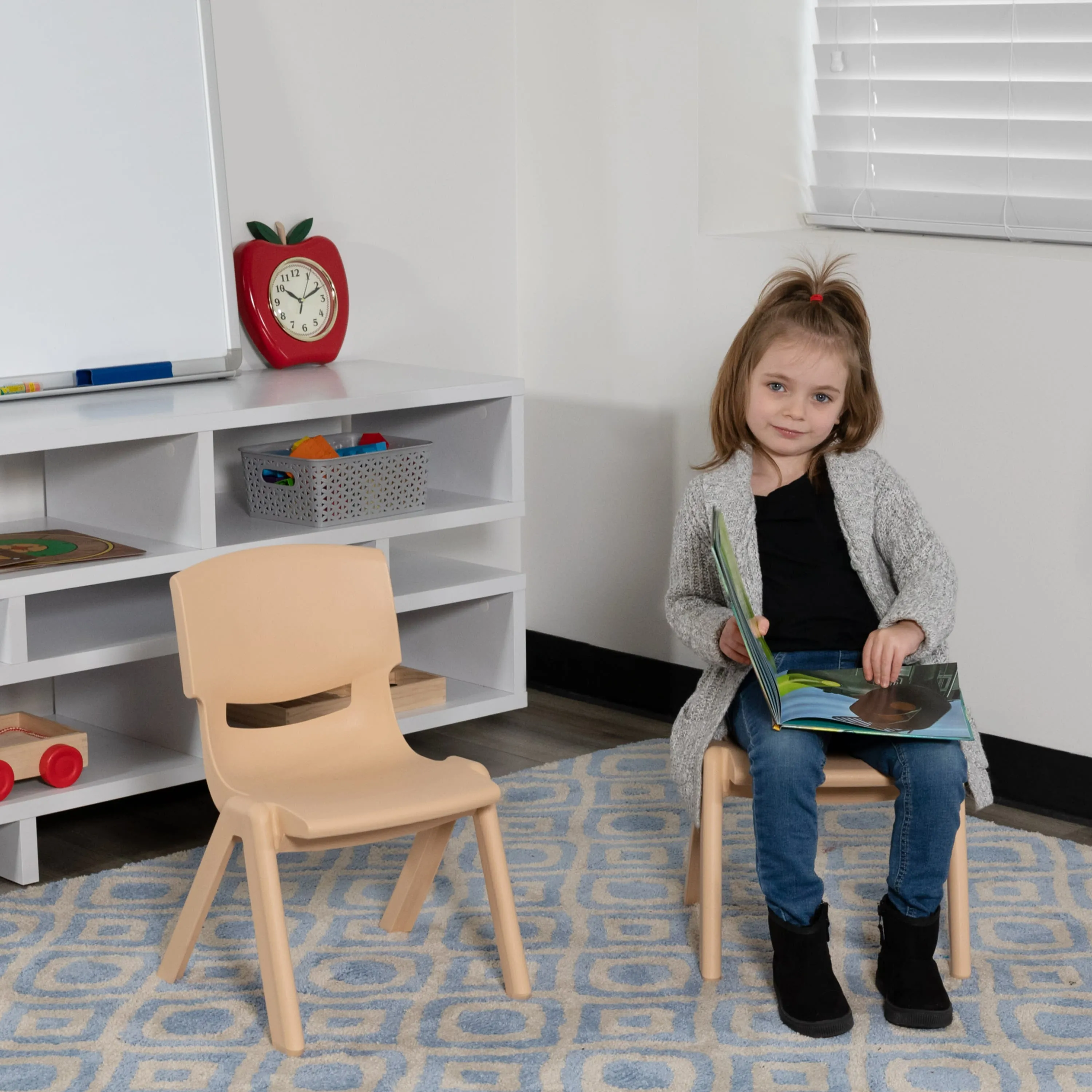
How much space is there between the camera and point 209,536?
2000 millimetres

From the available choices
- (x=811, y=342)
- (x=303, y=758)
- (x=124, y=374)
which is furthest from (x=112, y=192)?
(x=811, y=342)

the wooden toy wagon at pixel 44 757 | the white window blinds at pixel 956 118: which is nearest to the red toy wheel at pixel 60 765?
the wooden toy wagon at pixel 44 757

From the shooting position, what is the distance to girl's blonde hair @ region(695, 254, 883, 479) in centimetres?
174

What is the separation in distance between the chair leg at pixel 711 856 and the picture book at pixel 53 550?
2.62 feet

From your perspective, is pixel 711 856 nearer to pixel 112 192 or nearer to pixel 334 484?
pixel 334 484

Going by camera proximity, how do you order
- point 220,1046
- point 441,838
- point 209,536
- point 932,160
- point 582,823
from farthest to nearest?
1. point 932,160
2. point 582,823
3. point 209,536
4. point 441,838
5. point 220,1046

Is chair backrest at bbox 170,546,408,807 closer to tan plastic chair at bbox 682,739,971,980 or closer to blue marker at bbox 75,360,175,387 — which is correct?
tan plastic chair at bbox 682,739,971,980

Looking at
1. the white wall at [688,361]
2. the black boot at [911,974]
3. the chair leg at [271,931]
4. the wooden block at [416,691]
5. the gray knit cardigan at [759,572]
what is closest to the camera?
the chair leg at [271,931]

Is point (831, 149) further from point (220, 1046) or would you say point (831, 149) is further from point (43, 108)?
point (220, 1046)

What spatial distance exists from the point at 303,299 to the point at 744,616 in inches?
46.8

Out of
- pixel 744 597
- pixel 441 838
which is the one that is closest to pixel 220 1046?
pixel 441 838

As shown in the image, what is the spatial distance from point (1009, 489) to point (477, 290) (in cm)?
107

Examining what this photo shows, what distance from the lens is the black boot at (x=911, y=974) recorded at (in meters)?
1.57

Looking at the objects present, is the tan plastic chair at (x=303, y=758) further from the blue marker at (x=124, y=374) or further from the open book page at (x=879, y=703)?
the blue marker at (x=124, y=374)
